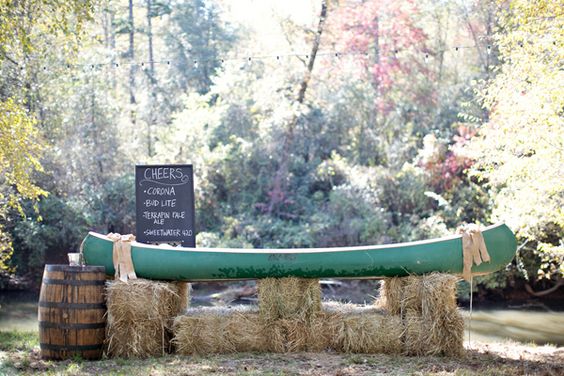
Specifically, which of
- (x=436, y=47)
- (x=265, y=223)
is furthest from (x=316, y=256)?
(x=436, y=47)

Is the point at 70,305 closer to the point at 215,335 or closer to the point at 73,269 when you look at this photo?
the point at 73,269

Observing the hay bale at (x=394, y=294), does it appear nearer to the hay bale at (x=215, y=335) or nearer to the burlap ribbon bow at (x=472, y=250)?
the burlap ribbon bow at (x=472, y=250)

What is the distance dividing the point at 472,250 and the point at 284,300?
1542mm

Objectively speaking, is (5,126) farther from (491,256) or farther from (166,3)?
(166,3)

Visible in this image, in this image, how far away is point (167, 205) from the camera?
7078 mm

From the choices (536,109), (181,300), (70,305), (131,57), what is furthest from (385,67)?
(70,305)

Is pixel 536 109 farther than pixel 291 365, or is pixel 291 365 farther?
pixel 536 109

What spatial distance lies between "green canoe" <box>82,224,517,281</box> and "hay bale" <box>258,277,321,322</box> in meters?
0.08

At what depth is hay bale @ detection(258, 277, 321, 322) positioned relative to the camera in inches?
227

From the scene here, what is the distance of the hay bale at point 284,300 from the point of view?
576 cm

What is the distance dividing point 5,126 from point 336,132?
11897 millimetres

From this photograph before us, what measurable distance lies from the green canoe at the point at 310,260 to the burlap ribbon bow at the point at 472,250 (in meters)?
0.04

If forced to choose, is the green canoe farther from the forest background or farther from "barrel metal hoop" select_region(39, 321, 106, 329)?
the forest background

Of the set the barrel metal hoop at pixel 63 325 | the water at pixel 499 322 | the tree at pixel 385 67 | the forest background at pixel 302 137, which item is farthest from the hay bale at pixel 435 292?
the tree at pixel 385 67
